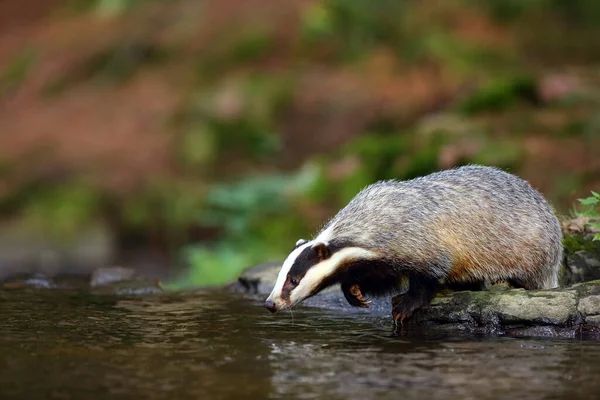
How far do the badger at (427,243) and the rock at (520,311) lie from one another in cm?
21

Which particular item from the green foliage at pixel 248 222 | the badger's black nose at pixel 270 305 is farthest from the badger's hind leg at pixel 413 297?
the green foliage at pixel 248 222

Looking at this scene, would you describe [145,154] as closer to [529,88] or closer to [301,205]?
[301,205]

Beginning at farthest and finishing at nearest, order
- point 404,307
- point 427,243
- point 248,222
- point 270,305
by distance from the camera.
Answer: point 248,222 → point 427,243 → point 404,307 → point 270,305

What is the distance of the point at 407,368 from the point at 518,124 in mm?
9815

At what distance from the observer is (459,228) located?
7.72 meters

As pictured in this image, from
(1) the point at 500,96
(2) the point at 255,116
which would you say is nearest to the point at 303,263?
(1) the point at 500,96

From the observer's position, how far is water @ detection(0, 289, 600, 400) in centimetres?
504

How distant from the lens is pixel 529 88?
1555 centimetres

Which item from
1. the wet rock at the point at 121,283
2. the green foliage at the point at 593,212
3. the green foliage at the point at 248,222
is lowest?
the wet rock at the point at 121,283

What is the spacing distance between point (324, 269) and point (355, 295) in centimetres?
57

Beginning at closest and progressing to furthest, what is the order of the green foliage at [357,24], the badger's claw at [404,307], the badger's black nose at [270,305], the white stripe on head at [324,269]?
the badger's black nose at [270,305] → the white stripe on head at [324,269] → the badger's claw at [404,307] → the green foliage at [357,24]

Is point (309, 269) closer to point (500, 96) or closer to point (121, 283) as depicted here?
point (121, 283)

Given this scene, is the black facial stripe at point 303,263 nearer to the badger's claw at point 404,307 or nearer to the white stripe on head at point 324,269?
the white stripe on head at point 324,269

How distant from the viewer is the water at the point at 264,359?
5035 millimetres
